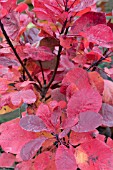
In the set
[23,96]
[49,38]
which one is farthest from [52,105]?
[49,38]

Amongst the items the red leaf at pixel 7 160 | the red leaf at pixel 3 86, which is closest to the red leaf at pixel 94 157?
the red leaf at pixel 3 86

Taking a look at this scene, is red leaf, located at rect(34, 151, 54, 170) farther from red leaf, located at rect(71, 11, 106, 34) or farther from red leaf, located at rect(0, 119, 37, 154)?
red leaf, located at rect(71, 11, 106, 34)

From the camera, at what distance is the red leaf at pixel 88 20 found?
54 cm

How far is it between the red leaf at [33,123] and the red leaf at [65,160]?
5 cm

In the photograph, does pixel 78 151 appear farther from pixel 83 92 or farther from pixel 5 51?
pixel 5 51

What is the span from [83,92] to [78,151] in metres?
0.11

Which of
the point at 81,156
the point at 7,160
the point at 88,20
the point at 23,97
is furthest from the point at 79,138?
the point at 7,160

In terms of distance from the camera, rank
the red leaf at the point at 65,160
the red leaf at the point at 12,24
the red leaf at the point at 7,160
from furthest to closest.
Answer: the red leaf at the point at 7,160 → the red leaf at the point at 12,24 → the red leaf at the point at 65,160

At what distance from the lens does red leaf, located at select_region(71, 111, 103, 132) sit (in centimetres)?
45

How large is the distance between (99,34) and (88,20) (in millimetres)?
60

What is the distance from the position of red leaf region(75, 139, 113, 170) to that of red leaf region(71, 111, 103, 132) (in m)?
0.05

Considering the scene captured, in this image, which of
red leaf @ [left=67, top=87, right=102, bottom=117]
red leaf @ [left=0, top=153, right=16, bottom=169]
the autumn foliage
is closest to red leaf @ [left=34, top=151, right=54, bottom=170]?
the autumn foliage

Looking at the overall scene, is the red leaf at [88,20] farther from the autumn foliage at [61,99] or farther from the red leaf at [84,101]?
the red leaf at [84,101]

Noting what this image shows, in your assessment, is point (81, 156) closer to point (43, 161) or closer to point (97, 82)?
point (43, 161)
